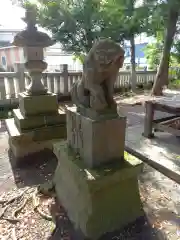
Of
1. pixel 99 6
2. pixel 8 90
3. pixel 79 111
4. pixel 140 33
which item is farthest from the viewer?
pixel 140 33

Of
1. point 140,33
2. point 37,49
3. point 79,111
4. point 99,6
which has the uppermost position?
point 99,6

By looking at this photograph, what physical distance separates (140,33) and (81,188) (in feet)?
Result: 25.6

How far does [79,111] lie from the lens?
178 centimetres

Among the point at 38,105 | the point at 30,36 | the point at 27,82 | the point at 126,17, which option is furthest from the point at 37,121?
the point at 126,17

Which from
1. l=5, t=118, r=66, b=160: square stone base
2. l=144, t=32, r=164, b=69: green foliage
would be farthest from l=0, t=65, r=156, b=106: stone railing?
l=5, t=118, r=66, b=160: square stone base

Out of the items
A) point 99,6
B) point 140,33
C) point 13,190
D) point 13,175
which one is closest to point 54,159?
point 13,175

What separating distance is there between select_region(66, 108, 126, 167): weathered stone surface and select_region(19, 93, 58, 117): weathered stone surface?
4.17ft

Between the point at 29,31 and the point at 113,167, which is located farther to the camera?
the point at 29,31

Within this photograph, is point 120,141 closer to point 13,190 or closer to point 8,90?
point 13,190

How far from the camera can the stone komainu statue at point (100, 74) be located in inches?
54.7

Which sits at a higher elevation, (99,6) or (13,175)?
(99,6)

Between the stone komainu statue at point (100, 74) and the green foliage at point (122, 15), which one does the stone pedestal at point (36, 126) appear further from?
the green foliage at point (122, 15)

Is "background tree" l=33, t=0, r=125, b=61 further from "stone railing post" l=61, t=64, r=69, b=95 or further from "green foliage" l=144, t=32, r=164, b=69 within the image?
"green foliage" l=144, t=32, r=164, b=69

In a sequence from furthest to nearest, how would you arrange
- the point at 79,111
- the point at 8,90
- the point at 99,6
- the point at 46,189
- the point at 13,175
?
1. the point at 99,6
2. the point at 8,90
3. the point at 13,175
4. the point at 46,189
5. the point at 79,111
